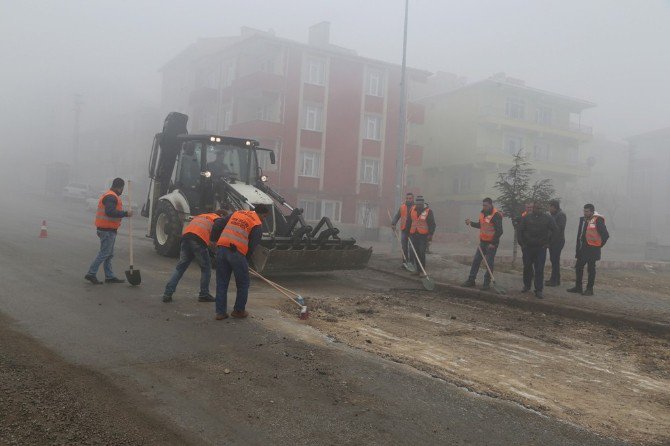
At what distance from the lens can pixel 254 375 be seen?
4.70 meters

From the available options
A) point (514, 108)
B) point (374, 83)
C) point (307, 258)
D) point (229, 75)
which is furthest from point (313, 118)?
point (307, 258)

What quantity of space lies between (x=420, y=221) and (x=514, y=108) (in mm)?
28278

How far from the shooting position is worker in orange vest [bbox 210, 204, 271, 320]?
6.61m

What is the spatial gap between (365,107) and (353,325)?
91.1ft

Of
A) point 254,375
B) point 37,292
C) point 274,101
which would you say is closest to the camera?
point 254,375

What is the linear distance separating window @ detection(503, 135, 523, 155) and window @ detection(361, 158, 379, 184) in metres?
9.40

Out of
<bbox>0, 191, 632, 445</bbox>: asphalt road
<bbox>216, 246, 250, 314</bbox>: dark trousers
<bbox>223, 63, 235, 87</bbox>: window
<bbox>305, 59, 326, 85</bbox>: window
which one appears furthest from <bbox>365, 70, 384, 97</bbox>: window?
<bbox>216, 246, 250, 314</bbox>: dark trousers

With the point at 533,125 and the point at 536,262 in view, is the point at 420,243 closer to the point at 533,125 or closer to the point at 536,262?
the point at 536,262

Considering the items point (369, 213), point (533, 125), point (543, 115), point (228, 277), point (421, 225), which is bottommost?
point (228, 277)

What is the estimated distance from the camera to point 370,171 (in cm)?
3366

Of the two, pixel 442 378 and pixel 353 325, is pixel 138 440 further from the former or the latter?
pixel 353 325

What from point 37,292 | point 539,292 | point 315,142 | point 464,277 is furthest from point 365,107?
point 37,292

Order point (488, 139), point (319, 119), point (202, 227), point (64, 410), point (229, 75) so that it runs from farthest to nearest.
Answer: point (488, 139), point (229, 75), point (319, 119), point (202, 227), point (64, 410)

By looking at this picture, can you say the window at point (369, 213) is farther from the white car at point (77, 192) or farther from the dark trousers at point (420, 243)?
the dark trousers at point (420, 243)
